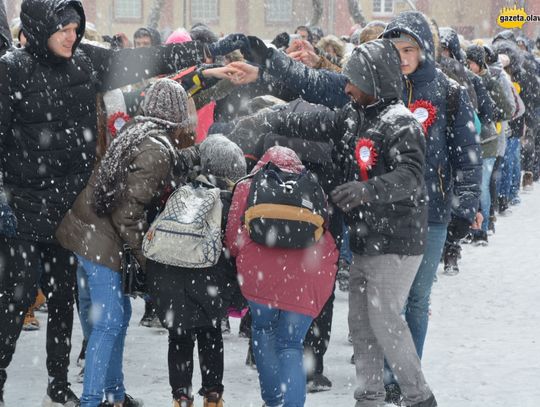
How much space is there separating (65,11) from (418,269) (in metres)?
2.40

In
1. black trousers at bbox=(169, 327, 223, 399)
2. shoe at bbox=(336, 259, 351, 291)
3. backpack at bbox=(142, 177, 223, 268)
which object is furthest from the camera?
shoe at bbox=(336, 259, 351, 291)

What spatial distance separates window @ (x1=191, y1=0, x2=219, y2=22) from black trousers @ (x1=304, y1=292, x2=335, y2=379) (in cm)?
5198

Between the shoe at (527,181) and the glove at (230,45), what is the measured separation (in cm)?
1133

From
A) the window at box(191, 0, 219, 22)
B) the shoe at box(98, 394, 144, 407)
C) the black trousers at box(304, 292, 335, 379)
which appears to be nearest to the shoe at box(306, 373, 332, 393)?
the black trousers at box(304, 292, 335, 379)

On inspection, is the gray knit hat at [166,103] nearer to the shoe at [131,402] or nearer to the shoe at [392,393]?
the shoe at [131,402]

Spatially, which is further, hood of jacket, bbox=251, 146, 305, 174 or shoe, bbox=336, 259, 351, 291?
shoe, bbox=336, 259, 351, 291

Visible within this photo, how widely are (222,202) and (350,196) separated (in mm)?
709

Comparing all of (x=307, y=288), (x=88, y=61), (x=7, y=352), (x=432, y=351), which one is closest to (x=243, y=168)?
(x=307, y=288)

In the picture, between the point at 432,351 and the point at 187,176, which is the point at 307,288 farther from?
the point at 432,351

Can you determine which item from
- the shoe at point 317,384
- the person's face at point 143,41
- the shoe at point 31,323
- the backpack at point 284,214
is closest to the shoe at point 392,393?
the shoe at point 317,384

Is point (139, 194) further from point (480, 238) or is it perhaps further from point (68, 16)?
point (480, 238)

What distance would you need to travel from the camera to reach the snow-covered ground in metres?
5.67

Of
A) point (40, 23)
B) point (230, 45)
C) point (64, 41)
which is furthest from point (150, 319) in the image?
point (40, 23)

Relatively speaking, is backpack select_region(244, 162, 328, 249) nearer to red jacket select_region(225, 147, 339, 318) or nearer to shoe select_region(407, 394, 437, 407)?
red jacket select_region(225, 147, 339, 318)
